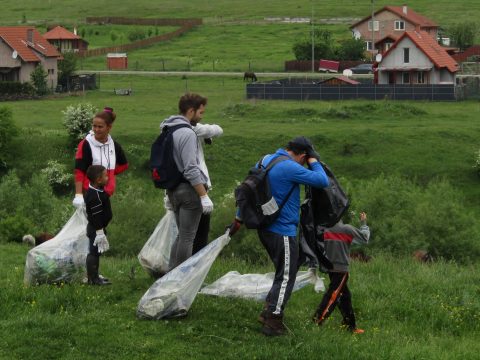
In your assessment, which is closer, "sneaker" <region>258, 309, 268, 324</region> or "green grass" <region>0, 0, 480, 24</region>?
"sneaker" <region>258, 309, 268, 324</region>

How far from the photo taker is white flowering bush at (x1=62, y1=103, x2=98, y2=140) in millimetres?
42125

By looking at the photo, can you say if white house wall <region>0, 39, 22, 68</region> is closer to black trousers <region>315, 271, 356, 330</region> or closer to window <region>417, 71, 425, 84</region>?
window <region>417, 71, 425, 84</region>

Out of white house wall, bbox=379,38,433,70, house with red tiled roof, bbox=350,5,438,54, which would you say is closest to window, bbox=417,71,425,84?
white house wall, bbox=379,38,433,70

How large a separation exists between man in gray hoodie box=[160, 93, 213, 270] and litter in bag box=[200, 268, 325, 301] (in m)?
0.58

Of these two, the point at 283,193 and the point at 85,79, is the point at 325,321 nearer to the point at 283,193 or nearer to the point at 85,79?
the point at 283,193

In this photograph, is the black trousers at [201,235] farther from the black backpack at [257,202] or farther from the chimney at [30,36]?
the chimney at [30,36]

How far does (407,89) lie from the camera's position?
56688mm

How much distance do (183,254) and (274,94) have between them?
154 ft

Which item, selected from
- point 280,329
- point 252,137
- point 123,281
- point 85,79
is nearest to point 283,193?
point 280,329

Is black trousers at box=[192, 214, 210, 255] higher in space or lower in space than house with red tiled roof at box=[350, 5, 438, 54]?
lower

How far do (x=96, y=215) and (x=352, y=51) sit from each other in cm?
7651

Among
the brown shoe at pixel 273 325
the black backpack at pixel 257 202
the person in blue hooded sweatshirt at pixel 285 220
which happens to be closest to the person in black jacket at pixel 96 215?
the person in blue hooded sweatshirt at pixel 285 220

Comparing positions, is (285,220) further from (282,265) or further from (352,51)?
(352,51)

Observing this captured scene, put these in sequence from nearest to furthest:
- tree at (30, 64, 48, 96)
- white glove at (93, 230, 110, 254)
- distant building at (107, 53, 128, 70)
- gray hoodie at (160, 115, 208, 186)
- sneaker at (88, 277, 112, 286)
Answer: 1. gray hoodie at (160, 115, 208, 186)
2. white glove at (93, 230, 110, 254)
3. sneaker at (88, 277, 112, 286)
4. tree at (30, 64, 48, 96)
5. distant building at (107, 53, 128, 70)
